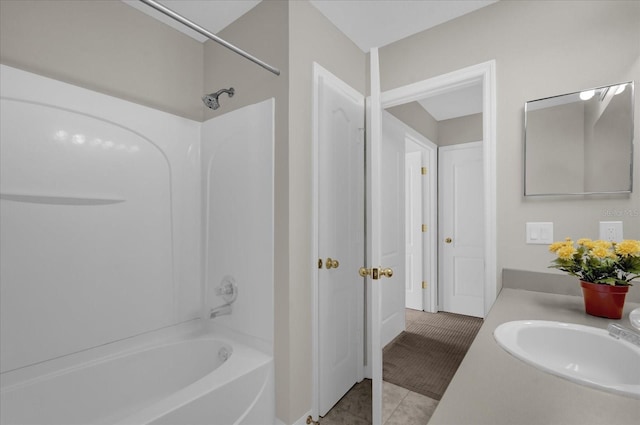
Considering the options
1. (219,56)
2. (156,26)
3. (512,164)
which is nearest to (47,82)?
(156,26)

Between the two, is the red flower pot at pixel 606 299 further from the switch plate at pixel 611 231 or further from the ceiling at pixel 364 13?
the ceiling at pixel 364 13

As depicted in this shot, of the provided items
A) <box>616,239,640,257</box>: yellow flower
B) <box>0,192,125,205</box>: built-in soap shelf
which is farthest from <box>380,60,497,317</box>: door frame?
<box>0,192,125,205</box>: built-in soap shelf

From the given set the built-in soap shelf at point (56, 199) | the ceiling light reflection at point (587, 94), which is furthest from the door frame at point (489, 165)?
the built-in soap shelf at point (56, 199)

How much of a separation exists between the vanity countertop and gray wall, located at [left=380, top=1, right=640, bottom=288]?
984 mm

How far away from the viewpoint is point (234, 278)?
1929 millimetres

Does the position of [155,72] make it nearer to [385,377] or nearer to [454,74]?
[454,74]

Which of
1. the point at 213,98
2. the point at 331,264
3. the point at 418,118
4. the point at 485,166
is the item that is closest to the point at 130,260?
the point at 213,98

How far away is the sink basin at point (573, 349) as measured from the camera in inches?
32.9

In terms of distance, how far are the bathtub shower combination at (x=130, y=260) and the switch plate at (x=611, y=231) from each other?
1.65m

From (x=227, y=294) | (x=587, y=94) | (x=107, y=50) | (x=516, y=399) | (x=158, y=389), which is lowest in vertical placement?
(x=158, y=389)

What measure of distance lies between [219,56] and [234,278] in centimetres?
153

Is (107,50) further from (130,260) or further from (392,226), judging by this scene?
(392,226)

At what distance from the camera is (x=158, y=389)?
177cm

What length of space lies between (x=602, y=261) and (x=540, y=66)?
3.44 ft
